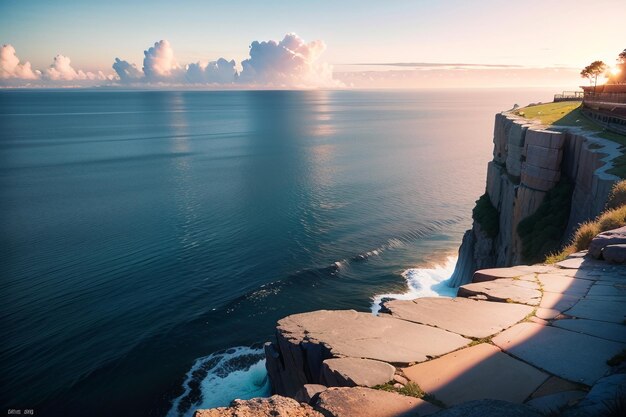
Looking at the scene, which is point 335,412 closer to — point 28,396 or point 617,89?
point 28,396

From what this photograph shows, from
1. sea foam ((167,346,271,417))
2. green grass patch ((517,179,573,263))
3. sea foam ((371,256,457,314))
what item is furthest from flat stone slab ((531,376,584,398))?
sea foam ((371,256,457,314))

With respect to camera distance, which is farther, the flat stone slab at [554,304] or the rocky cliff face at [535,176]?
the rocky cliff face at [535,176]

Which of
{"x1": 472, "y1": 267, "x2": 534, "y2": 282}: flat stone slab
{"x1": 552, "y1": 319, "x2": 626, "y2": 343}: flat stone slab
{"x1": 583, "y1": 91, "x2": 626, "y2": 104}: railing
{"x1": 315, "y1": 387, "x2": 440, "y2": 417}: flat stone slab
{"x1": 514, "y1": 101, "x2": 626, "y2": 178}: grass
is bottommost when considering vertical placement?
{"x1": 472, "y1": 267, "x2": 534, "y2": 282}: flat stone slab

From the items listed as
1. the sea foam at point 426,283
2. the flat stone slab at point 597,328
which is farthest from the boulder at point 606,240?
the sea foam at point 426,283

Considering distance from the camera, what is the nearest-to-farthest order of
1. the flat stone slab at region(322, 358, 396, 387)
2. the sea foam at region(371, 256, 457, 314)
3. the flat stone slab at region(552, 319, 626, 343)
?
the flat stone slab at region(322, 358, 396, 387), the flat stone slab at region(552, 319, 626, 343), the sea foam at region(371, 256, 457, 314)

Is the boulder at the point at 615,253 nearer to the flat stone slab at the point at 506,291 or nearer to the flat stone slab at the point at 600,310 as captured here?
the flat stone slab at the point at 506,291

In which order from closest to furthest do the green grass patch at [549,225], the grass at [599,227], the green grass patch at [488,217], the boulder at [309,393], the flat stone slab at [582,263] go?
1. the boulder at [309,393]
2. the flat stone slab at [582,263]
3. the grass at [599,227]
4. the green grass patch at [549,225]
5. the green grass patch at [488,217]

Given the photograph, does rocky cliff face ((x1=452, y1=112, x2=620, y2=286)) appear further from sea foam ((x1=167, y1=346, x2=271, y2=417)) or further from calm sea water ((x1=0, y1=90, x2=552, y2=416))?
sea foam ((x1=167, y1=346, x2=271, y2=417))
